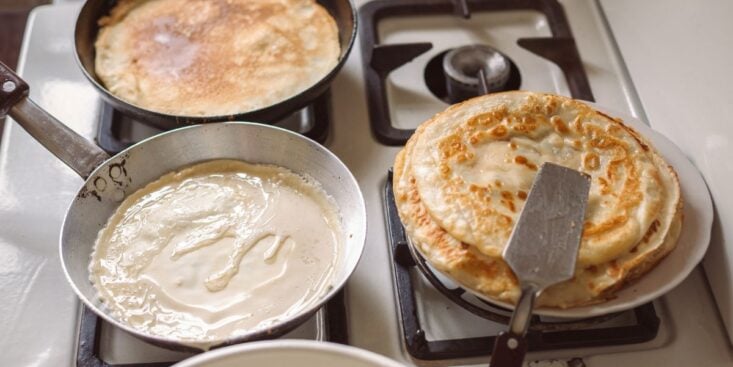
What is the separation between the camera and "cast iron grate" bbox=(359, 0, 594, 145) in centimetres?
111

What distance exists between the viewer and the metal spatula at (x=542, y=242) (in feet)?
2.32

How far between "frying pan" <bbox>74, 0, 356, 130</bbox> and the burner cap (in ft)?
0.57

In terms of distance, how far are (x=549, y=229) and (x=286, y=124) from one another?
507mm

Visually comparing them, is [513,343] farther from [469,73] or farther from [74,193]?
[74,193]

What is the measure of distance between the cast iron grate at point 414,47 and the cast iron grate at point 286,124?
0.25 feet

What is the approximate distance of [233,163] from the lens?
3.27 feet

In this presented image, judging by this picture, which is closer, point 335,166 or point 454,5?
point 335,166

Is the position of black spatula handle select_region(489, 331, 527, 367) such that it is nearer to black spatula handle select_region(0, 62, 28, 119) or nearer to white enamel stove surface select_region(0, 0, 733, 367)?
white enamel stove surface select_region(0, 0, 733, 367)

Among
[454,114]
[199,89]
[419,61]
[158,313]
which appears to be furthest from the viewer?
[419,61]

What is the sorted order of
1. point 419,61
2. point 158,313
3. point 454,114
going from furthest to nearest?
point 419,61 → point 454,114 → point 158,313

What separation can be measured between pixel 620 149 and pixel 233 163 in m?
0.52

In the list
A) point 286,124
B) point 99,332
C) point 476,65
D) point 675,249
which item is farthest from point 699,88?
point 99,332

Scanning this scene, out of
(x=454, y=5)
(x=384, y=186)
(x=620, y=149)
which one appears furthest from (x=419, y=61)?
(x=620, y=149)

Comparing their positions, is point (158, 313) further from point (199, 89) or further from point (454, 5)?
point (454, 5)
